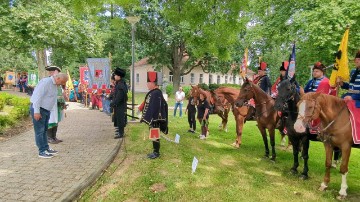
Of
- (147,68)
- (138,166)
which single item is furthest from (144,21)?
(138,166)

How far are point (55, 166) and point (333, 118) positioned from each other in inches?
231

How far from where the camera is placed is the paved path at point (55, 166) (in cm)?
516

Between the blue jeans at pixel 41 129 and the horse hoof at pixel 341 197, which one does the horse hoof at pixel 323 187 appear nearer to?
the horse hoof at pixel 341 197

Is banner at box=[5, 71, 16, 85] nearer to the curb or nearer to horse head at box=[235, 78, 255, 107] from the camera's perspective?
the curb

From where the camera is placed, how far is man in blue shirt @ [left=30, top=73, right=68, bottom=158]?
694cm

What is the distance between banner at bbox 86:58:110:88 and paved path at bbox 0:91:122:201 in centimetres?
556

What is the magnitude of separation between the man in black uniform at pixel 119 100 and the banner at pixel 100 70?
617 cm

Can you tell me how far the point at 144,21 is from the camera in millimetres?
31094

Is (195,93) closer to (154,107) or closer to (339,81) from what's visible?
(154,107)

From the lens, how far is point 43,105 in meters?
7.09

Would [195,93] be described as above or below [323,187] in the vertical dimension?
above

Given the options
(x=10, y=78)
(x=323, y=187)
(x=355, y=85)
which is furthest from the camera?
(x=10, y=78)

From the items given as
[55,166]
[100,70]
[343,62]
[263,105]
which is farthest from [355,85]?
[100,70]

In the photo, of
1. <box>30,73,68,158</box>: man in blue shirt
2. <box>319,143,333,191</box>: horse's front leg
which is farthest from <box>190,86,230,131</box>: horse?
<box>319,143,333,191</box>: horse's front leg
